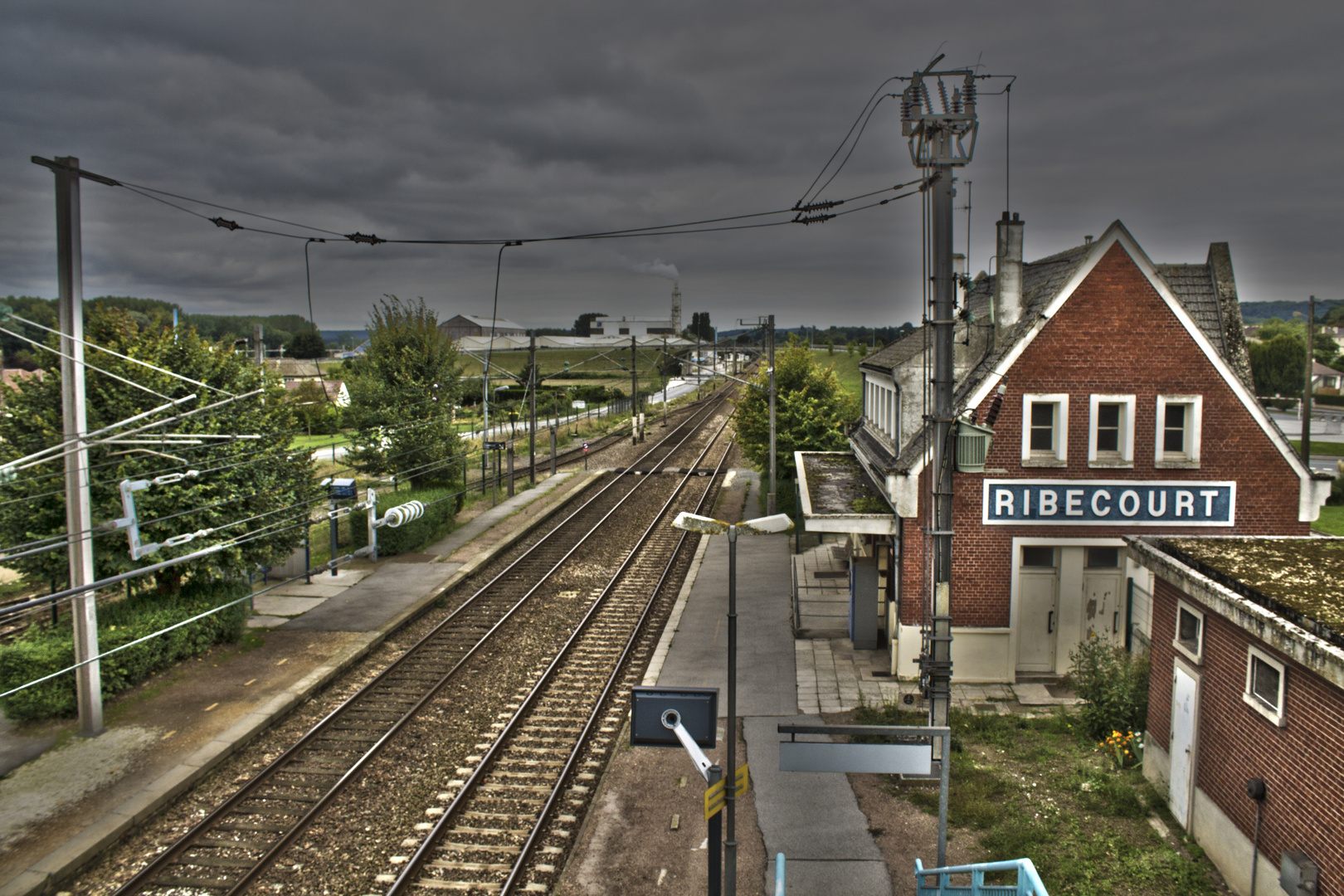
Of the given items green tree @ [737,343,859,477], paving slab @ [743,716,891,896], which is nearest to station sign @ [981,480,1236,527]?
paving slab @ [743,716,891,896]

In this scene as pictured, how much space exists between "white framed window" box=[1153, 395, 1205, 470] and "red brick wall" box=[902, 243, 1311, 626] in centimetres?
10

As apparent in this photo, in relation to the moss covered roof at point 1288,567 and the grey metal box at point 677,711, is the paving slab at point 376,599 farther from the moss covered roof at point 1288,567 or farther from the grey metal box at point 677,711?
the moss covered roof at point 1288,567

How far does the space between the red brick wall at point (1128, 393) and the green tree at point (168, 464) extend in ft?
41.8

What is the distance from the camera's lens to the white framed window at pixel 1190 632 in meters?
9.77

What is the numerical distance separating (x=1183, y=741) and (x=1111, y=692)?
7.68 ft

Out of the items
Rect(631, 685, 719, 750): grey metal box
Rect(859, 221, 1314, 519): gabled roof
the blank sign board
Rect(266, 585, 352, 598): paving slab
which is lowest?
Rect(266, 585, 352, 598): paving slab

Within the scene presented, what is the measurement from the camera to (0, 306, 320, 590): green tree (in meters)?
14.6

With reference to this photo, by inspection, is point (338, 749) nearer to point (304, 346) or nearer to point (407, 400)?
point (407, 400)

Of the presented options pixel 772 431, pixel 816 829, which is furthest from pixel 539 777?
pixel 772 431

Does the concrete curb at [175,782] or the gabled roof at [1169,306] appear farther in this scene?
the gabled roof at [1169,306]

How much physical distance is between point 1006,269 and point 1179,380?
11.2 ft

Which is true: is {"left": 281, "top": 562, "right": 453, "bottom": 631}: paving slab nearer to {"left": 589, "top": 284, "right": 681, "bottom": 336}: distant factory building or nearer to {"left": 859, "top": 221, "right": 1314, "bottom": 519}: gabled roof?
{"left": 859, "top": 221, "right": 1314, "bottom": 519}: gabled roof

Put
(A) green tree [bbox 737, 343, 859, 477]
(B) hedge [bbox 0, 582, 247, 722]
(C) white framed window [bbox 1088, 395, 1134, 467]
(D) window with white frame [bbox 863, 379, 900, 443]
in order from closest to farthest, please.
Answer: (B) hedge [bbox 0, 582, 247, 722] → (C) white framed window [bbox 1088, 395, 1134, 467] → (D) window with white frame [bbox 863, 379, 900, 443] → (A) green tree [bbox 737, 343, 859, 477]

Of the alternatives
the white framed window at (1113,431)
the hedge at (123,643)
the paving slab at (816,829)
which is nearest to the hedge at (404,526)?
the hedge at (123,643)
